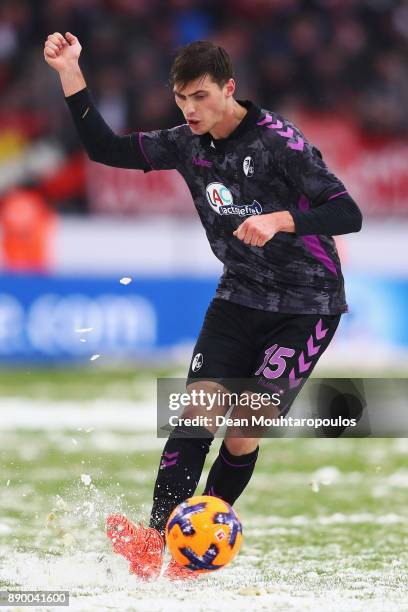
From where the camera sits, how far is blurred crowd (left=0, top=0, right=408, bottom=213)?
1447cm

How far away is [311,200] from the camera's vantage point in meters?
4.78

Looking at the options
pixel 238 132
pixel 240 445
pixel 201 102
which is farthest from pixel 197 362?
pixel 201 102

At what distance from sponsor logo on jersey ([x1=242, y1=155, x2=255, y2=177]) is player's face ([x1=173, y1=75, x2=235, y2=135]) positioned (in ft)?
0.64

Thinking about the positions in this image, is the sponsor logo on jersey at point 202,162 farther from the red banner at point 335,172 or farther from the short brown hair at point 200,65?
the red banner at point 335,172

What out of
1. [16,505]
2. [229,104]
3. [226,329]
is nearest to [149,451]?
[16,505]

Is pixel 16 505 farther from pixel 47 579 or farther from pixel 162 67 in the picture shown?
pixel 162 67

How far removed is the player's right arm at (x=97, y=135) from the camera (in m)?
5.16

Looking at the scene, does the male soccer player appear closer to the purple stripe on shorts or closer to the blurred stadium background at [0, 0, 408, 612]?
the purple stripe on shorts

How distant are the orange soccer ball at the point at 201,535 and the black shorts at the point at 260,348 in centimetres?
52

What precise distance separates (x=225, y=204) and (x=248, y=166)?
0.18 metres

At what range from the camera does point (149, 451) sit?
26.8 ft

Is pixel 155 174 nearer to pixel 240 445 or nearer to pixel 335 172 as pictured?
pixel 335 172

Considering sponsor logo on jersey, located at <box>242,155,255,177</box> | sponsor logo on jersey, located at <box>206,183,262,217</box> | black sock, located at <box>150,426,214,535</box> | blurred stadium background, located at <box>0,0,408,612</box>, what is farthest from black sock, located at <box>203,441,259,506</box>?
sponsor logo on jersey, located at <box>242,155,255,177</box>

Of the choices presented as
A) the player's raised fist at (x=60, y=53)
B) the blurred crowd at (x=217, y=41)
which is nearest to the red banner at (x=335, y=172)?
the blurred crowd at (x=217, y=41)
